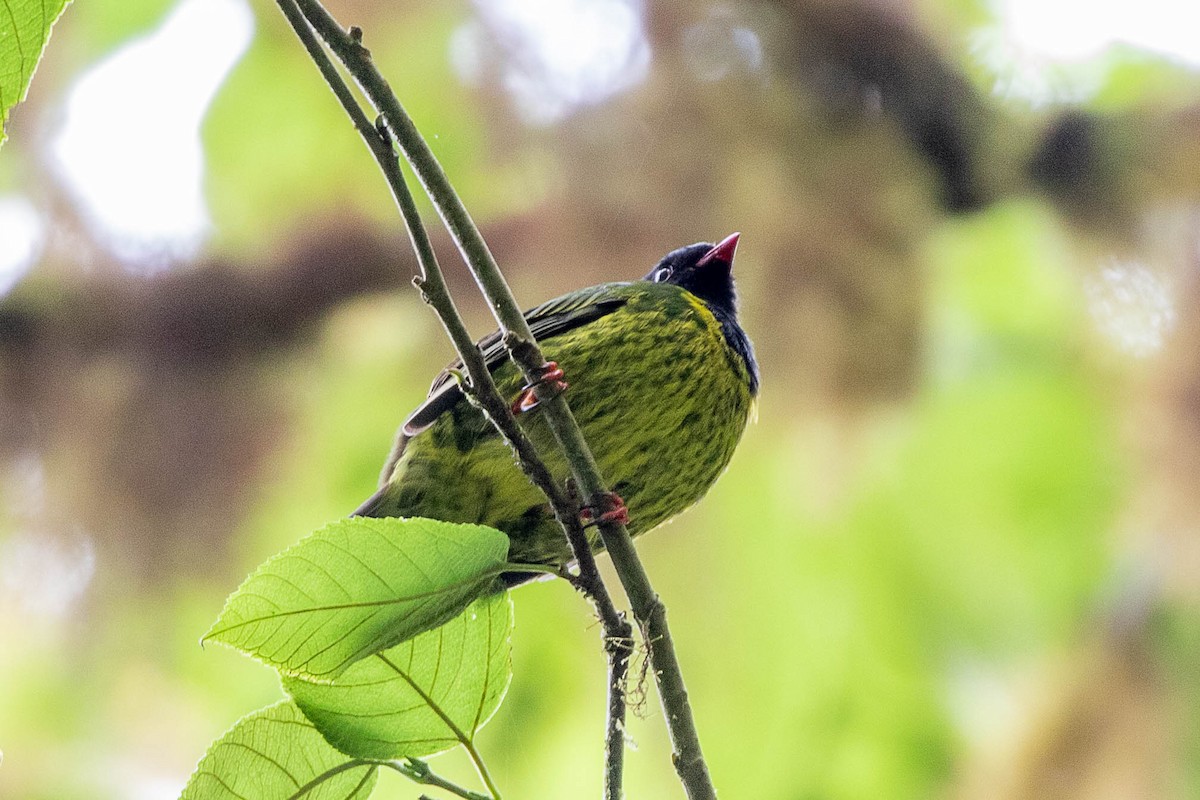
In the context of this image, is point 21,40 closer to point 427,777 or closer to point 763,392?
point 427,777

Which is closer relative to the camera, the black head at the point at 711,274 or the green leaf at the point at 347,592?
the green leaf at the point at 347,592

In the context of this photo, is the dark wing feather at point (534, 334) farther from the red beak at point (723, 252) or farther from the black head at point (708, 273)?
the red beak at point (723, 252)

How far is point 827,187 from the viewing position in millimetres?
4727

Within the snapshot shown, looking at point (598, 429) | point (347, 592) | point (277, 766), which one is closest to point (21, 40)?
point (347, 592)

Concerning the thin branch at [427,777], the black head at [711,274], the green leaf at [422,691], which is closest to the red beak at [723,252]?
the black head at [711,274]

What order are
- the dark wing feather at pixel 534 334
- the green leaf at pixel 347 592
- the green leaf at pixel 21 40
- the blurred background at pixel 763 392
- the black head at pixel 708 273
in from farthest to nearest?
the blurred background at pixel 763 392 → the black head at pixel 708 273 → the dark wing feather at pixel 534 334 → the green leaf at pixel 347 592 → the green leaf at pixel 21 40

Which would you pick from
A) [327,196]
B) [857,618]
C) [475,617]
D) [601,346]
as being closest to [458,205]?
[475,617]

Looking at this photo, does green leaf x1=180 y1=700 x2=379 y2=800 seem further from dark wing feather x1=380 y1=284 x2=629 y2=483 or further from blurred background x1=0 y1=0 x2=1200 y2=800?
blurred background x1=0 y1=0 x2=1200 y2=800

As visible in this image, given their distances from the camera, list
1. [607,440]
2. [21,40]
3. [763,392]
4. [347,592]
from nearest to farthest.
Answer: [21,40] → [347,592] → [607,440] → [763,392]

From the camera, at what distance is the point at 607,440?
88.7 inches

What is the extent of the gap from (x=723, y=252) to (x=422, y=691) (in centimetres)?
194

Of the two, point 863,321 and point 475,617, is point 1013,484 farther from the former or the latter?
point 475,617

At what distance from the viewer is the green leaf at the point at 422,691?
1.31m

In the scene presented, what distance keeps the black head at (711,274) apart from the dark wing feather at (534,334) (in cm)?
46
